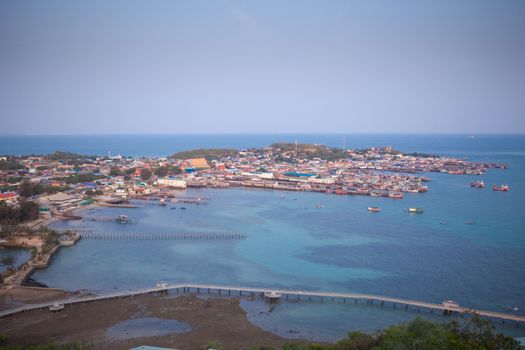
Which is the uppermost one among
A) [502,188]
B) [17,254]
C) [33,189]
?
[33,189]

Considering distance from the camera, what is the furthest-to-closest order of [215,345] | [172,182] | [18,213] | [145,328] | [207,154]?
[207,154], [172,182], [18,213], [145,328], [215,345]

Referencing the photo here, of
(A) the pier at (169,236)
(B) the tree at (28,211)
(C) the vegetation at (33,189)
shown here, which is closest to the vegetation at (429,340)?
(A) the pier at (169,236)

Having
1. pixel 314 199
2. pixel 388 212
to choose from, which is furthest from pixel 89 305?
pixel 314 199

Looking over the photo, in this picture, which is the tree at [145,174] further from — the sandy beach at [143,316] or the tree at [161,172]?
the sandy beach at [143,316]

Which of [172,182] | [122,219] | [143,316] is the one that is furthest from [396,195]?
[143,316]

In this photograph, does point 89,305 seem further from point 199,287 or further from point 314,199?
point 314,199

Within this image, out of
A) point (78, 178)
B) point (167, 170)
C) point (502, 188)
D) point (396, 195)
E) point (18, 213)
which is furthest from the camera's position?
point (167, 170)

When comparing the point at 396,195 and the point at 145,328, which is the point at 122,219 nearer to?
the point at 145,328
